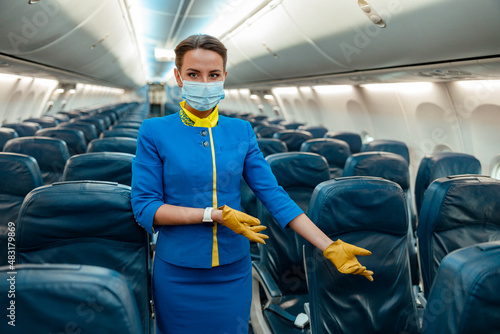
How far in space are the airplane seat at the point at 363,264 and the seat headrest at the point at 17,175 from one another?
2.07 m

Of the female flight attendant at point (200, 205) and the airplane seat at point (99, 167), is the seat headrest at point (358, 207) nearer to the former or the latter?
the female flight attendant at point (200, 205)

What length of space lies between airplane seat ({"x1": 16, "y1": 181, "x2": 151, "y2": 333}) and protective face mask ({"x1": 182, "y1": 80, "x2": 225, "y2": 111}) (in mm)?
629

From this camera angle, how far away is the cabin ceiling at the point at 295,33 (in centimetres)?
383

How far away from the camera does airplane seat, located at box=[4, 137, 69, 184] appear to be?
435 centimetres

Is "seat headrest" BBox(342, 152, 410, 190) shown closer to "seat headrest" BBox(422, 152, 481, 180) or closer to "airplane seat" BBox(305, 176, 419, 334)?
"seat headrest" BBox(422, 152, 481, 180)

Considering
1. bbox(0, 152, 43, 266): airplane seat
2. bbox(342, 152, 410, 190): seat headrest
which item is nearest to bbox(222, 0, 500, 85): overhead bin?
bbox(342, 152, 410, 190): seat headrest

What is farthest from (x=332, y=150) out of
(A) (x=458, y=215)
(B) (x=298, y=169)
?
(A) (x=458, y=215)

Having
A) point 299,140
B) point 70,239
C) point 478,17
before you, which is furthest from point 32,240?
point 299,140

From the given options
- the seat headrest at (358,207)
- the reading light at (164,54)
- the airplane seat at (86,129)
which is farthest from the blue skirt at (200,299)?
the reading light at (164,54)

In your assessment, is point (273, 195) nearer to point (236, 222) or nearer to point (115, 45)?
point (236, 222)

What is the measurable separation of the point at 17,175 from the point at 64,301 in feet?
7.80

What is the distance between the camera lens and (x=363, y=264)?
7.33ft

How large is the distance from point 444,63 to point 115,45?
28.6 ft

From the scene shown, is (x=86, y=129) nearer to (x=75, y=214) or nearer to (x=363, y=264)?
(x=75, y=214)
